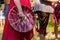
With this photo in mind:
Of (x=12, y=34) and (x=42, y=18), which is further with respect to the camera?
(x=42, y=18)

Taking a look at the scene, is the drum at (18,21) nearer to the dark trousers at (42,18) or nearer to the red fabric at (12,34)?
the red fabric at (12,34)

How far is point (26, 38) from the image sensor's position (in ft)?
10.0

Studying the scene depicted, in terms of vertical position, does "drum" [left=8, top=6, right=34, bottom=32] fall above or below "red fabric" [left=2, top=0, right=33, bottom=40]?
above

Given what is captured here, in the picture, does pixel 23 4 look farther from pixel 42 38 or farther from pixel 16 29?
pixel 42 38

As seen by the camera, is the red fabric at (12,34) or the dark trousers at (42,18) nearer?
the red fabric at (12,34)

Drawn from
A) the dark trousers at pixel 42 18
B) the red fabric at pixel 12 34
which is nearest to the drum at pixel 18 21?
the red fabric at pixel 12 34

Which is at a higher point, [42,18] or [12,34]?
[42,18]

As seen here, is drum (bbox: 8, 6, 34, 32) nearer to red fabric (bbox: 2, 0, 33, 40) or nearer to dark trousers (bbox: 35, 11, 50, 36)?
red fabric (bbox: 2, 0, 33, 40)

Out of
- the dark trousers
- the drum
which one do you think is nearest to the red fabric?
the drum

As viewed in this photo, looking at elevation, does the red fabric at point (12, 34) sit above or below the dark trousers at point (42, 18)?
below

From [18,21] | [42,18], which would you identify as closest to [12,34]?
[18,21]

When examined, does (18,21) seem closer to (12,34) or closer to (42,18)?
(12,34)

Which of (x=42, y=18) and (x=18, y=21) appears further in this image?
(x=42, y=18)

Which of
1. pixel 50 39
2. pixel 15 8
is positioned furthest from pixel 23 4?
pixel 50 39
